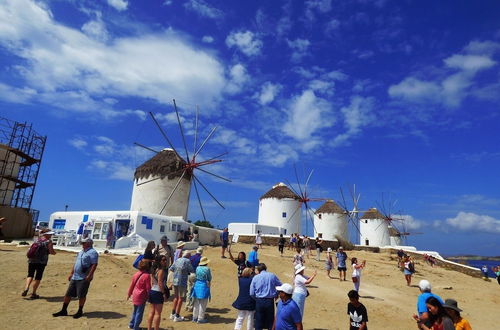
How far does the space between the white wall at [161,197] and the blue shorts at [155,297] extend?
22.2 m

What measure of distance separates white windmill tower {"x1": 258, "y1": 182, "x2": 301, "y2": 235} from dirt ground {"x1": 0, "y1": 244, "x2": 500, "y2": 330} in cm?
2188

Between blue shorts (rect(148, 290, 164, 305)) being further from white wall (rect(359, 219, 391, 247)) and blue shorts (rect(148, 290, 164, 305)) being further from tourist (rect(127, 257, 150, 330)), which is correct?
white wall (rect(359, 219, 391, 247))

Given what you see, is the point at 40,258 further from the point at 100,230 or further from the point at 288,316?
the point at 100,230

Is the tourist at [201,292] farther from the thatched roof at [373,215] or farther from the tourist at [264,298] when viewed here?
the thatched roof at [373,215]

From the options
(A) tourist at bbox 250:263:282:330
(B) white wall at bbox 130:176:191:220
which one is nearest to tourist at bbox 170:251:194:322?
(A) tourist at bbox 250:263:282:330

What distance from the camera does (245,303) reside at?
6527 millimetres

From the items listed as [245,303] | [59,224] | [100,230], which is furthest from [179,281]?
[59,224]

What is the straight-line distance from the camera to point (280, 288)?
5141 millimetres

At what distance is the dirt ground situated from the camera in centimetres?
705

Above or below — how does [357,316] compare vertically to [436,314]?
below

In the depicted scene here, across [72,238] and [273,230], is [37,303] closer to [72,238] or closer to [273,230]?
[72,238]

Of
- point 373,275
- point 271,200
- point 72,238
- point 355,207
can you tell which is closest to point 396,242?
point 355,207

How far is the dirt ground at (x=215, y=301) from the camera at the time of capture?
23.1 feet

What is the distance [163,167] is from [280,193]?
16.5 meters
